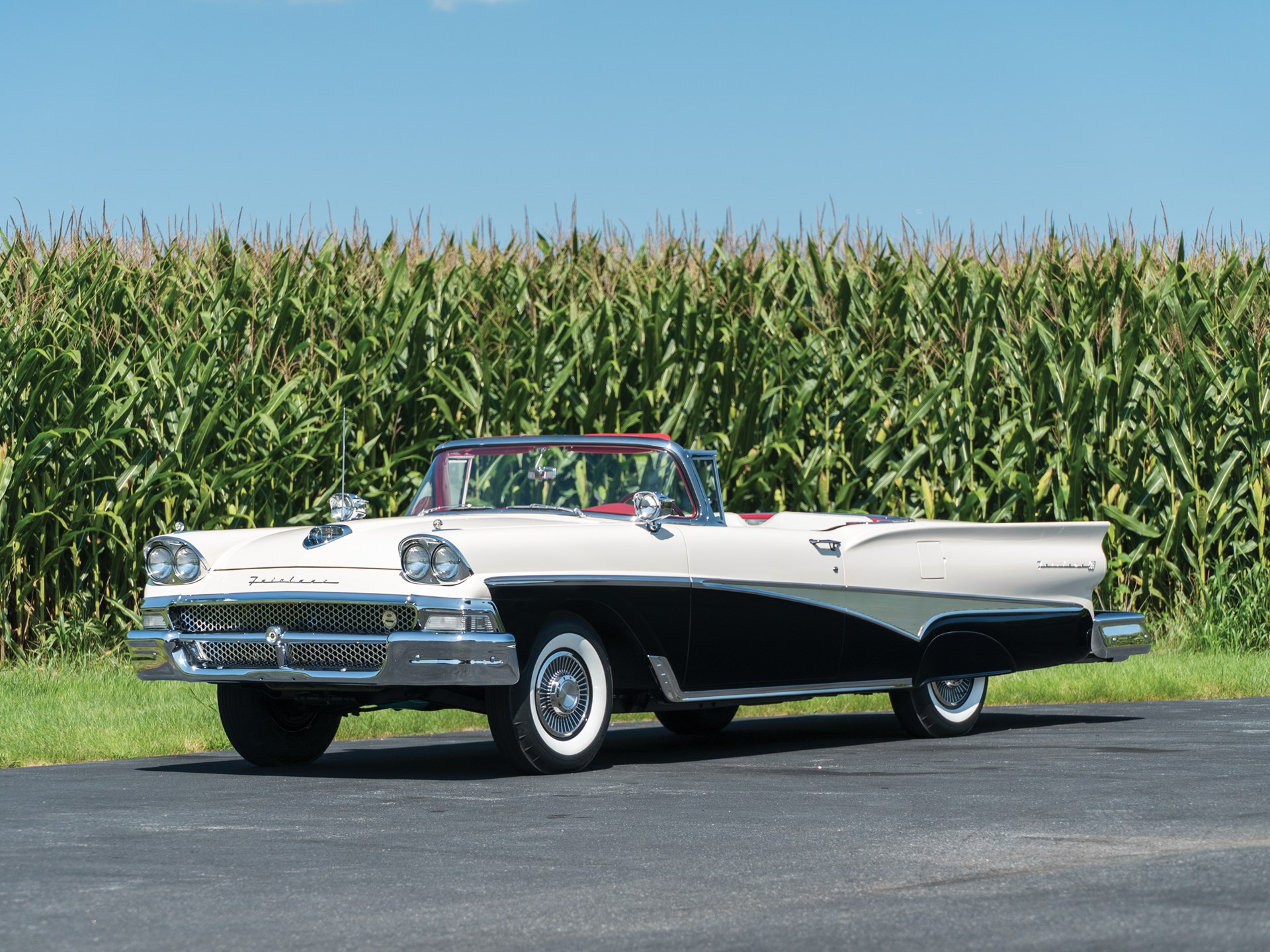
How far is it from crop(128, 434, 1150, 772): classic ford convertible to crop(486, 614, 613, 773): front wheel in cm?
1

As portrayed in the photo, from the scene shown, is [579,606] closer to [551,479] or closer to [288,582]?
[551,479]

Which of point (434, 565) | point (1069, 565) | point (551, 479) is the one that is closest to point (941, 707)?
point (1069, 565)

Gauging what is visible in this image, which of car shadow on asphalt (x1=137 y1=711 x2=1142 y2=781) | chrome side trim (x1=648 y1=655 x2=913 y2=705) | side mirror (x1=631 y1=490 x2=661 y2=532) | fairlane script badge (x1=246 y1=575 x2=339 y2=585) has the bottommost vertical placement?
car shadow on asphalt (x1=137 y1=711 x2=1142 y2=781)

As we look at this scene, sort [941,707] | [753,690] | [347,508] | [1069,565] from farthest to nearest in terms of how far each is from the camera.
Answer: [1069,565] < [941,707] < [347,508] < [753,690]

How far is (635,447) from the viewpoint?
949 centimetres

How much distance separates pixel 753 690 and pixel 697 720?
1.77m

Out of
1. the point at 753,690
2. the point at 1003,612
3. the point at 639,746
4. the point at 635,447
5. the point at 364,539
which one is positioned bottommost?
the point at 639,746

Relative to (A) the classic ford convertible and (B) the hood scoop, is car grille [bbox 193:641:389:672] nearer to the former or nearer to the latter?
(A) the classic ford convertible

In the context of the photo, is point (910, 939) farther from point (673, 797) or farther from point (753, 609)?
point (753, 609)

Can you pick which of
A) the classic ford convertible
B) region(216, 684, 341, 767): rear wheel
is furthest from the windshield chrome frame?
region(216, 684, 341, 767): rear wheel

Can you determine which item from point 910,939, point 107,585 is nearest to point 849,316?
point 107,585

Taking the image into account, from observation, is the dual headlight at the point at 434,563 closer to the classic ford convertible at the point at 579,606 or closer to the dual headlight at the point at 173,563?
the classic ford convertible at the point at 579,606

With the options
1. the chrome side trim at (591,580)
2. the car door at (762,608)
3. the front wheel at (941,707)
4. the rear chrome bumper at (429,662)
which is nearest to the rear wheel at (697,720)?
the front wheel at (941,707)

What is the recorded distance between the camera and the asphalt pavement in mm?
4719
